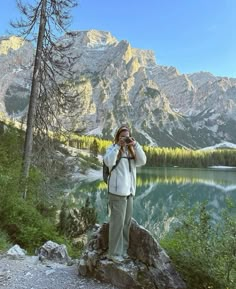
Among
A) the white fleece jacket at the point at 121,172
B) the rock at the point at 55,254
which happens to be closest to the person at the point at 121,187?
the white fleece jacket at the point at 121,172

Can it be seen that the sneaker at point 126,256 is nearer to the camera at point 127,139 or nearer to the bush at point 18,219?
the camera at point 127,139

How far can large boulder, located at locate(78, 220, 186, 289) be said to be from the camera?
5.54 meters

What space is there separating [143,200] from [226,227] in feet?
159

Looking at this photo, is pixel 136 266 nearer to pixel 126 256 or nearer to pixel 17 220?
pixel 126 256

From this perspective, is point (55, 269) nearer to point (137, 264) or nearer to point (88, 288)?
point (88, 288)

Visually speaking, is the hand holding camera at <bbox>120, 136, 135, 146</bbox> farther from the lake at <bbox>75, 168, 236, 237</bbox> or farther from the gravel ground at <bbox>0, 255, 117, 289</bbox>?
the gravel ground at <bbox>0, 255, 117, 289</bbox>

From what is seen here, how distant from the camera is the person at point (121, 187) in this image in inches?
231

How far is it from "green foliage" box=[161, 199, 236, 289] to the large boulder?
328 millimetres

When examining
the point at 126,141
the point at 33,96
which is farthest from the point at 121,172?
the point at 33,96

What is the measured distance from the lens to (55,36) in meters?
13.4

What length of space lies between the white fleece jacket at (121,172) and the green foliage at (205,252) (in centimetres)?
143

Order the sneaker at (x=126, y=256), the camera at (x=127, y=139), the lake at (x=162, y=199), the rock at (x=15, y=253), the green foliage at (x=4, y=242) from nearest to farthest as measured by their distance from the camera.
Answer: the sneaker at (x=126, y=256), the camera at (x=127, y=139), the rock at (x=15, y=253), the green foliage at (x=4, y=242), the lake at (x=162, y=199)

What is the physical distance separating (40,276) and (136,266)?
1800 mm

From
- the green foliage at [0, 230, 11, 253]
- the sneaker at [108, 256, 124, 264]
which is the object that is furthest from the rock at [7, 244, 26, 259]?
the sneaker at [108, 256, 124, 264]
